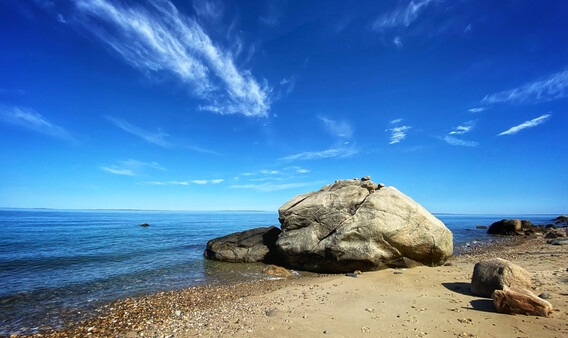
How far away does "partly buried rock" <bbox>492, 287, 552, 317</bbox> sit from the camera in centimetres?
678

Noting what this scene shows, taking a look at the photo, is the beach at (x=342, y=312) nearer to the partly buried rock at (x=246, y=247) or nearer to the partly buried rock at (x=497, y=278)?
the partly buried rock at (x=497, y=278)

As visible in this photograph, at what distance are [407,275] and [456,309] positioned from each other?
224 inches

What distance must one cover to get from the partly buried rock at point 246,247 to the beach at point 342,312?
25.9 feet

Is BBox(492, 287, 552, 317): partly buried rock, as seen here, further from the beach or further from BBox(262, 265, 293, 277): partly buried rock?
BBox(262, 265, 293, 277): partly buried rock

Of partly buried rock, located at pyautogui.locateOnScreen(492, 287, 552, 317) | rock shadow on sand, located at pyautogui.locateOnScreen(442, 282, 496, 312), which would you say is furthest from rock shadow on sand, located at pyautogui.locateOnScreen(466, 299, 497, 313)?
partly buried rock, located at pyautogui.locateOnScreen(492, 287, 552, 317)

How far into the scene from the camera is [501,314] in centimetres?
716

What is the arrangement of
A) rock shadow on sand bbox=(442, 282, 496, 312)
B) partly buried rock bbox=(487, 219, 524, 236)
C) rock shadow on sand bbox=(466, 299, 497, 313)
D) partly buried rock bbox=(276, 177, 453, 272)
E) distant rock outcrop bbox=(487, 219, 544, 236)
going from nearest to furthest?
rock shadow on sand bbox=(466, 299, 497, 313) < rock shadow on sand bbox=(442, 282, 496, 312) < partly buried rock bbox=(276, 177, 453, 272) < distant rock outcrop bbox=(487, 219, 544, 236) < partly buried rock bbox=(487, 219, 524, 236)

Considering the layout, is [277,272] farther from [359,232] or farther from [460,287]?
[460,287]

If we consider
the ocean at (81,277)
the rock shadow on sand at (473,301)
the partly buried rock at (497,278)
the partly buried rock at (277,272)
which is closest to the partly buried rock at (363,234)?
the partly buried rock at (277,272)

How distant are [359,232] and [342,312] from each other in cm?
773

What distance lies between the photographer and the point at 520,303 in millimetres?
6902

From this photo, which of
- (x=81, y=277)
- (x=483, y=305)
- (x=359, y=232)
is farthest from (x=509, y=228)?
(x=81, y=277)

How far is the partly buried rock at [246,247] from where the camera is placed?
21250 millimetres

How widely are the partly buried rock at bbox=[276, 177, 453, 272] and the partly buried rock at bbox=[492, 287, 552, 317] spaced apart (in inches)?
311
